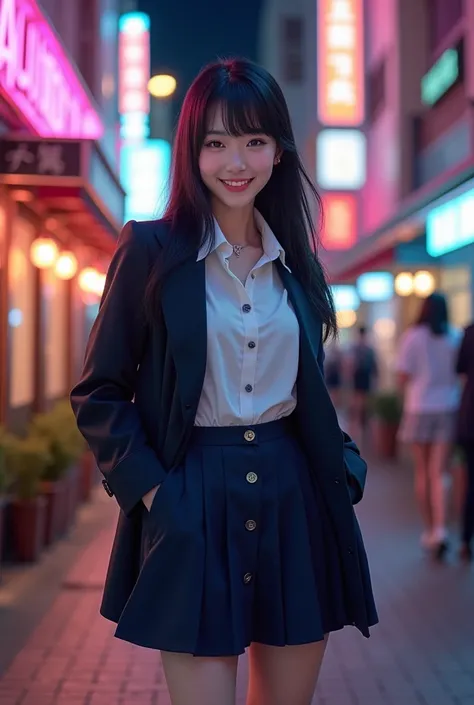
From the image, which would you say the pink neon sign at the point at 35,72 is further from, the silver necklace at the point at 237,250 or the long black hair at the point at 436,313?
the silver necklace at the point at 237,250

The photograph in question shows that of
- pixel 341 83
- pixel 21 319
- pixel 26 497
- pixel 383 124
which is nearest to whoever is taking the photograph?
pixel 26 497

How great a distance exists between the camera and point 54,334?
11273mm

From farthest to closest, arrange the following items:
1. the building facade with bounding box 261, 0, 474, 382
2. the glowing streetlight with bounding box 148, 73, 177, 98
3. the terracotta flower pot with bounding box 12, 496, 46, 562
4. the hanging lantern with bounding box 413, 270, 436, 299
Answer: the glowing streetlight with bounding box 148, 73, 177, 98 → the hanging lantern with bounding box 413, 270, 436, 299 → the building facade with bounding box 261, 0, 474, 382 → the terracotta flower pot with bounding box 12, 496, 46, 562

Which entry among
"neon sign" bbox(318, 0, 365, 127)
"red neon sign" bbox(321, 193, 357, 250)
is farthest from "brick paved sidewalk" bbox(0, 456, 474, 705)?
"red neon sign" bbox(321, 193, 357, 250)

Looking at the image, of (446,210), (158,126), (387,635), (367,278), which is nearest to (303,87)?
(158,126)

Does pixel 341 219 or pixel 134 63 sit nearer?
pixel 134 63

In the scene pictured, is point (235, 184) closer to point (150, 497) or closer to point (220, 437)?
point (220, 437)

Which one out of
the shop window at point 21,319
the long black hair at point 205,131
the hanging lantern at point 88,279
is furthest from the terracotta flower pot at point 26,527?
the hanging lantern at point 88,279

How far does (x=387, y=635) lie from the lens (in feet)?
16.5

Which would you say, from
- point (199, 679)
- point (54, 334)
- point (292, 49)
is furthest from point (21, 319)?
point (292, 49)

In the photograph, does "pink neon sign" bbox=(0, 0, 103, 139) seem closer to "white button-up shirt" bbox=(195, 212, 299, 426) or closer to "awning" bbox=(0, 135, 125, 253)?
"awning" bbox=(0, 135, 125, 253)

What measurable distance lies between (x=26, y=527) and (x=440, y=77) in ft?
38.9

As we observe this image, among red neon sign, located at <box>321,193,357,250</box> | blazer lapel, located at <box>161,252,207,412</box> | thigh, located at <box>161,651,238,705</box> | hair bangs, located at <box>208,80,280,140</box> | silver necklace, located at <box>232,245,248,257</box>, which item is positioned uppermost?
red neon sign, located at <box>321,193,357,250</box>

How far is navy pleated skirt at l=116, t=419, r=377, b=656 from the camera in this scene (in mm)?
2031
